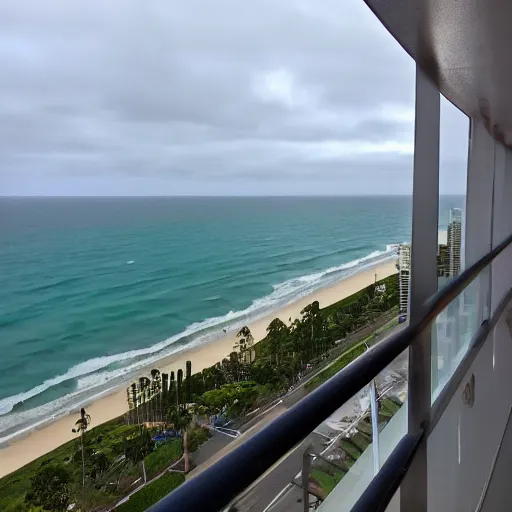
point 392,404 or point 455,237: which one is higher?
point 455,237

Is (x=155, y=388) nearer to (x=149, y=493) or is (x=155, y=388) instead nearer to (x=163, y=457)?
(x=163, y=457)

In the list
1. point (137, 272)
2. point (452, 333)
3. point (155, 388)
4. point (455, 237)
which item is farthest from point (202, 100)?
point (452, 333)

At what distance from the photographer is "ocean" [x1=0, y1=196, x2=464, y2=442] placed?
12.7 feet

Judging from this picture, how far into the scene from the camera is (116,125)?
6.53 metres

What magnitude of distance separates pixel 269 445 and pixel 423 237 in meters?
0.87

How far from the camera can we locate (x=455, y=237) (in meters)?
2.82

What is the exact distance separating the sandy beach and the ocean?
0.14 metres

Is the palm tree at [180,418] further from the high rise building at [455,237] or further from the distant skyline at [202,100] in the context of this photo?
the high rise building at [455,237]

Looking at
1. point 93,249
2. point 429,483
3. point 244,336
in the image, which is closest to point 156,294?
point 93,249

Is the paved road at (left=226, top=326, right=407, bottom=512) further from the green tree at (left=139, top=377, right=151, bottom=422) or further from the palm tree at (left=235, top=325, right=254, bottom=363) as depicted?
the palm tree at (left=235, top=325, right=254, bottom=363)

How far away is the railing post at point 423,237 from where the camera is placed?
1.06m

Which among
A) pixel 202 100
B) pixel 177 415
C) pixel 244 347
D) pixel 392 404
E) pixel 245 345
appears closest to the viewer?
pixel 392 404

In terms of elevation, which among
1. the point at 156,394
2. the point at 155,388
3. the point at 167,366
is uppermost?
→ the point at 156,394

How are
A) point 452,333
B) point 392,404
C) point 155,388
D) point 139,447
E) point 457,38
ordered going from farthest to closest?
point 155,388, point 139,447, point 452,333, point 457,38, point 392,404
